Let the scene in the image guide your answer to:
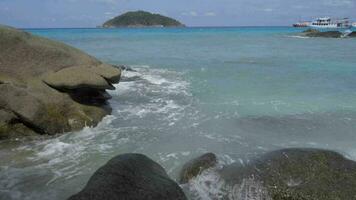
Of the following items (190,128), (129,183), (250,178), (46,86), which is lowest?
(190,128)

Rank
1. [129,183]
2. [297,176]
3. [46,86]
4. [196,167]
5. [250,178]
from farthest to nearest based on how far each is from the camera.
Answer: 1. [46,86]
2. [196,167]
3. [250,178]
4. [297,176]
5. [129,183]

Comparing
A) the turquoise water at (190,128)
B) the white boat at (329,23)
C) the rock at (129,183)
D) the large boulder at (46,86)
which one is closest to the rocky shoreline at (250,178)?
the rock at (129,183)

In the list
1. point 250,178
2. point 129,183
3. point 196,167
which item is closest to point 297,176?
point 250,178

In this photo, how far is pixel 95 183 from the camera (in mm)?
5699

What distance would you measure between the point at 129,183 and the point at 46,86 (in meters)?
8.38

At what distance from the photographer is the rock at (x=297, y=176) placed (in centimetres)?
716

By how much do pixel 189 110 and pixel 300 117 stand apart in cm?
402

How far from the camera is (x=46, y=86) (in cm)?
1316

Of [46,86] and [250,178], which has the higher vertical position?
[46,86]

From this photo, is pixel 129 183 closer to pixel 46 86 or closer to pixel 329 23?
pixel 46 86

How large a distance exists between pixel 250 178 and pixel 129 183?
298 cm

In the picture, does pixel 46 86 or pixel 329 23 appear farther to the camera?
pixel 329 23

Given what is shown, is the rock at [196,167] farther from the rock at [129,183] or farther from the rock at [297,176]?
the rock at [129,183]

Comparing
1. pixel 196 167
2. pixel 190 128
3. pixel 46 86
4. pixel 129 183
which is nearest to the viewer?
pixel 129 183
